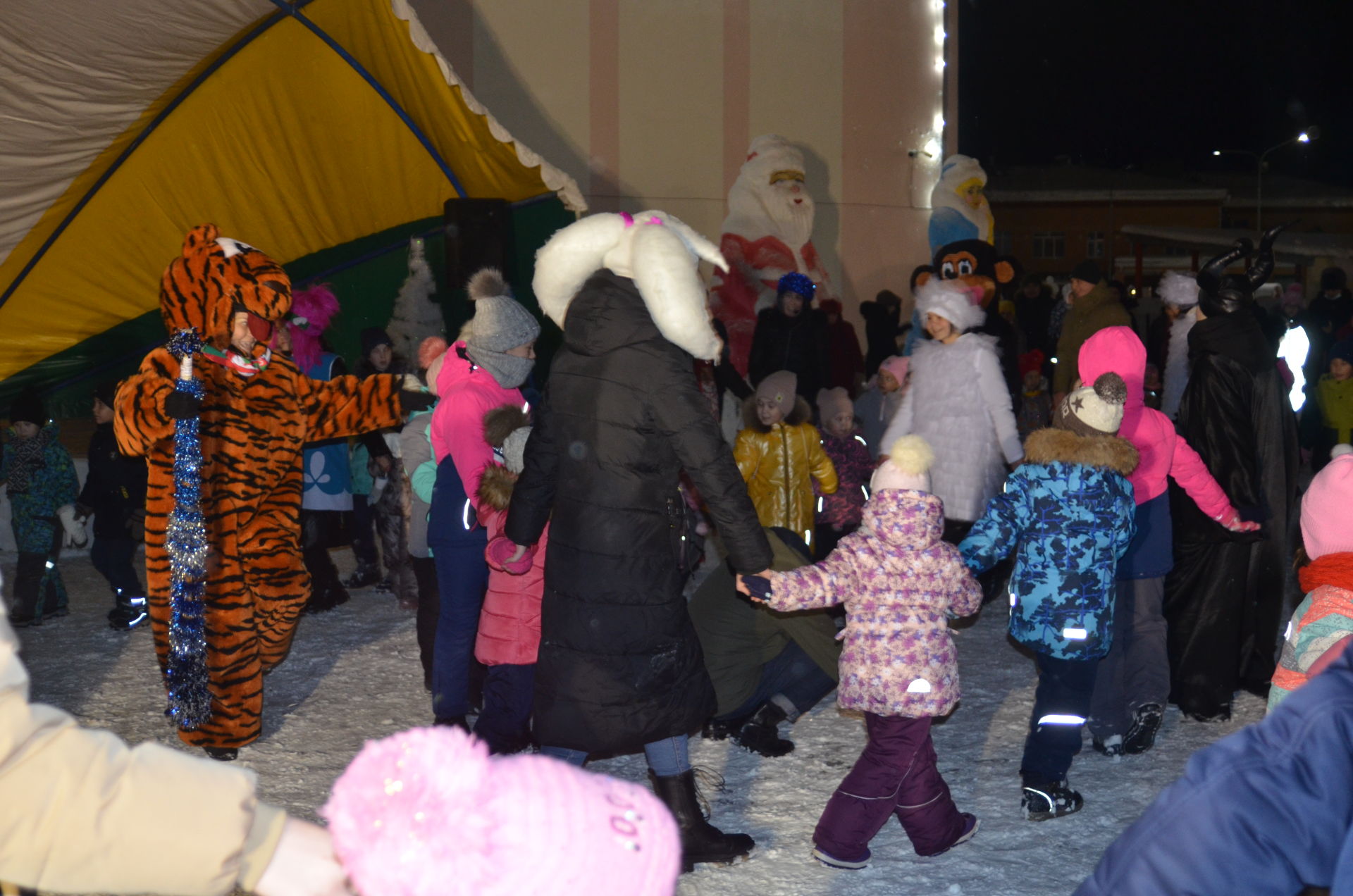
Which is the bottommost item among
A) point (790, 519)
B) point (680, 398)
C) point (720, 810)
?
Answer: point (720, 810)

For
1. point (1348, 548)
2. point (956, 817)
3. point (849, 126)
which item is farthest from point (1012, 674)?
point (849, 126)

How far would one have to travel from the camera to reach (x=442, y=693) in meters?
4.57

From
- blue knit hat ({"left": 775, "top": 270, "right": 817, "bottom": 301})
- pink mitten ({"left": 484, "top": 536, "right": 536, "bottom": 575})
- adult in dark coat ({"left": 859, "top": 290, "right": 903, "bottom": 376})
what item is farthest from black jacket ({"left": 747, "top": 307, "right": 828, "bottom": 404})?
pink mitten ({"left": 484, "top": 536, "right": 536, "bottom": 575})

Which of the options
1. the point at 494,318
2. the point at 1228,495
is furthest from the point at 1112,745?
the point at 494,318

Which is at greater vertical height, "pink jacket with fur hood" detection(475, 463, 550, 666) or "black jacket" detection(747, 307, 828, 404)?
"black jacket" detection(747, 307, 828, 404)

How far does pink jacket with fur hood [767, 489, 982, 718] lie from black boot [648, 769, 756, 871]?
54 cm

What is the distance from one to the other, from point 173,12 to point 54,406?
130 inches

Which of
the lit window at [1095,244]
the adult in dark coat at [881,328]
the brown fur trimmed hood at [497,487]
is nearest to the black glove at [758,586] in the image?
the brown fur trimmed hood at [497,487]

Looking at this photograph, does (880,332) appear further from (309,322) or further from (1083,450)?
(1083,450)

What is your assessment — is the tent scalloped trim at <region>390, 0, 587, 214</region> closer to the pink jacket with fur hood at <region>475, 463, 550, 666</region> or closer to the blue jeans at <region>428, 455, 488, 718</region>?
the blue jeans at <region>428, 455, 488, 718</region>

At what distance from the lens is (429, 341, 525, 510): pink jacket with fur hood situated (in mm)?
4395

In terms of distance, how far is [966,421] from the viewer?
227 inches

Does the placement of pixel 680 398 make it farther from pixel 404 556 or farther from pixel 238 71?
pixel 238 71

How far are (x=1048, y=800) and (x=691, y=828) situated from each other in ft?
3.93
